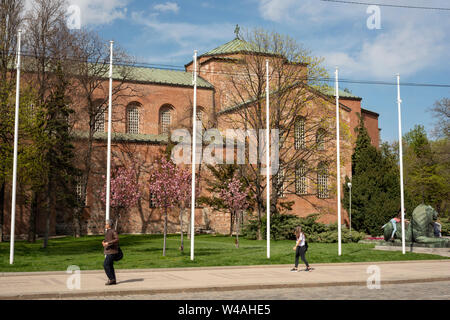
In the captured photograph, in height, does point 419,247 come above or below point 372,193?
below

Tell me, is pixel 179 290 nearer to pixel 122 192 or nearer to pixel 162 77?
pixel 122 192

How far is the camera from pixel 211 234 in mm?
49406

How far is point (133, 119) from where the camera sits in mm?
53406

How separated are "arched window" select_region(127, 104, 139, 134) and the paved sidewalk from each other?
35.6m

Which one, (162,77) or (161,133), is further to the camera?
(162,77)

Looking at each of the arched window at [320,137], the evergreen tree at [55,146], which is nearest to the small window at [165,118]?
the evergreen tree at [55,146]

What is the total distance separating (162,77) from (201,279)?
4287cm

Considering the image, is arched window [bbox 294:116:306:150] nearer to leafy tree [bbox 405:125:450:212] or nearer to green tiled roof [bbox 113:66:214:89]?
green tiled roof [bbox 113:66:214:89]

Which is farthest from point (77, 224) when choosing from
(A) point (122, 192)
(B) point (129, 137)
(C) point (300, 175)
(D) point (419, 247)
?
(D) point (419, 247)

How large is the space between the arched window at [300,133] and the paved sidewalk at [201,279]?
20324 mm

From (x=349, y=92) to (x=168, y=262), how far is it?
46642mm

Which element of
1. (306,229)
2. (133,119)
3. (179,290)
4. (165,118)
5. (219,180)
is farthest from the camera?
(165,118)

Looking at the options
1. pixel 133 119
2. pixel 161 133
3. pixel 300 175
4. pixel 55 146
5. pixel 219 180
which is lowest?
pixel 219 180

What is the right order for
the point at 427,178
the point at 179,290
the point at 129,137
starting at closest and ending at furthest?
1. the point at 179,290
2. the point at 129,137
3. the point at 427,178
